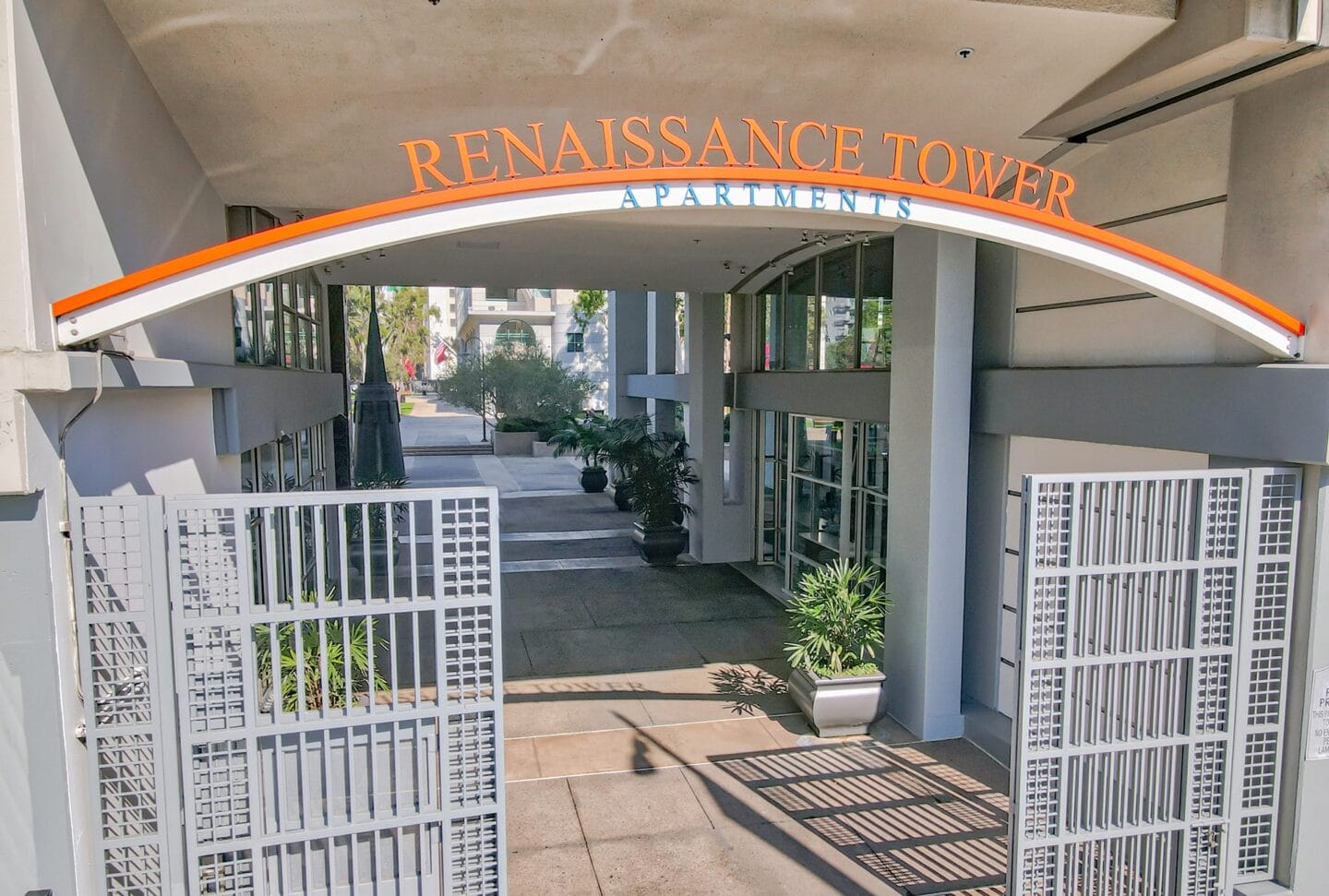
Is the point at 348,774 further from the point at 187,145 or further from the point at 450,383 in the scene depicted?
the point at 450,383

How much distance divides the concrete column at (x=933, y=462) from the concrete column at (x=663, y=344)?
11798 millimetres

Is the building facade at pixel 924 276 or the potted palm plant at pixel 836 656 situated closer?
the building facade at pixel 924 276

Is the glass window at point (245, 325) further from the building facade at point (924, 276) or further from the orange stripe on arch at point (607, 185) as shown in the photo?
the orange stripe on arch at point (607, 185)

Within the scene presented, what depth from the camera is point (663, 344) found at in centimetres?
2066

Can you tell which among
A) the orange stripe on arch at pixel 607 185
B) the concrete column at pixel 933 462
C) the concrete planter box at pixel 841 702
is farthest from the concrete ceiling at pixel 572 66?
the concrete planter box at pixel 841 702

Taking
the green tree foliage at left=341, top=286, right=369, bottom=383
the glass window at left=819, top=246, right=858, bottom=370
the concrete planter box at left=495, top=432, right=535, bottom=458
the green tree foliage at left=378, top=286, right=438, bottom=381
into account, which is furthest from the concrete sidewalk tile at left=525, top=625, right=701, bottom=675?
the green tree foliage at left=378, top=286, right=438, bottom=381

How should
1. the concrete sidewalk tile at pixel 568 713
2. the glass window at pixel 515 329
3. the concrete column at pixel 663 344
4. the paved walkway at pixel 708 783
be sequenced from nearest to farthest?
the paved walkway at pixel 708 783 → the concrete sidewalk tile at pixel 568 713 → the concrete column at pixel 663 344 → the glass window at pixel 515 329

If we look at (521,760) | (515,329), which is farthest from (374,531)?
(515,329)

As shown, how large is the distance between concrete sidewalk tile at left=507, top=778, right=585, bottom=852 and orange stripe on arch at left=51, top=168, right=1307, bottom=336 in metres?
4.65

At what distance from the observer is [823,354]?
12.3 meters

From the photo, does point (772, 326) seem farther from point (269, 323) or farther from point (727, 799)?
point (727, 799)

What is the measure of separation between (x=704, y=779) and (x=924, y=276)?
16.4 feet

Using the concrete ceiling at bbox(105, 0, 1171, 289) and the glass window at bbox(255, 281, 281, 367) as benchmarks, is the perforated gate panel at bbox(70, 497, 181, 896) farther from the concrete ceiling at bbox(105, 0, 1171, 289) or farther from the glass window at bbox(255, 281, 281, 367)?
the glass window at bbox(255, 281, 281, 367)

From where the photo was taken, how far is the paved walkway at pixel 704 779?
6.34 metres
